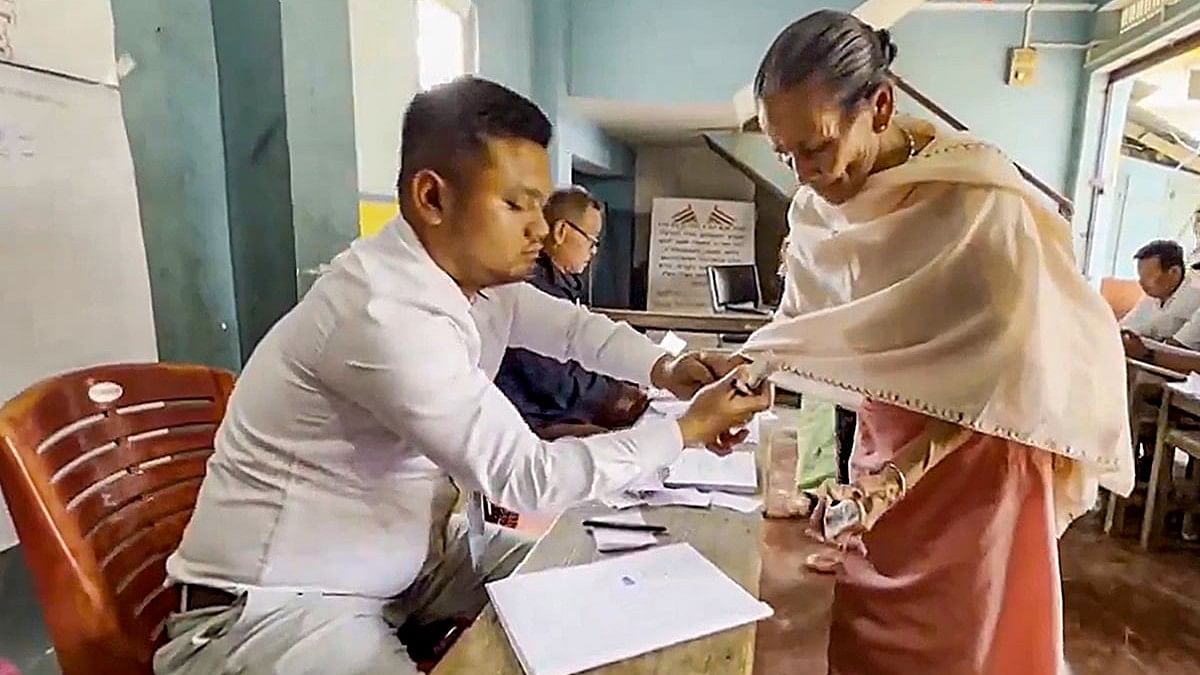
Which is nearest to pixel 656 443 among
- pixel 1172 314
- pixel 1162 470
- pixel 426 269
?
pixel 426 269

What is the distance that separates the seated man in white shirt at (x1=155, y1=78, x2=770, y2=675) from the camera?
3.14 ft

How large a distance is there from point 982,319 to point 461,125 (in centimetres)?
70

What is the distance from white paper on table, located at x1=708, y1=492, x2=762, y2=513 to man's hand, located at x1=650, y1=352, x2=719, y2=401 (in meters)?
0.22

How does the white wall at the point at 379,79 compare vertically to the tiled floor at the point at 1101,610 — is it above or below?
above

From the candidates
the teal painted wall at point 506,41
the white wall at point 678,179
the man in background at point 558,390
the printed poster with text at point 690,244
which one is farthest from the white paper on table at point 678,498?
the white wall at point 678,179

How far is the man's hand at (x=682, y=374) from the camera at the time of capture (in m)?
1.52

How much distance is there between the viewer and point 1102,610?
2.75 metres

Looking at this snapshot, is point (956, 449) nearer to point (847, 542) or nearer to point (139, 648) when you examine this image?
point (847, 542)

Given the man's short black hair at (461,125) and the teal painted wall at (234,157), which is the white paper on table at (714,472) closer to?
the man's short black hair at (461,125)

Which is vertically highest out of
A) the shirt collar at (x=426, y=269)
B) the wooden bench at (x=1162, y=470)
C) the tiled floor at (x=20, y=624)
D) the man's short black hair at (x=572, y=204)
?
the man's short black hair at (x=572, y=204)

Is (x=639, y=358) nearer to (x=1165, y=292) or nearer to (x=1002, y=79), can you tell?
(x=1165, y=292)

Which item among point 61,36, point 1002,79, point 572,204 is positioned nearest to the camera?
point 61,36

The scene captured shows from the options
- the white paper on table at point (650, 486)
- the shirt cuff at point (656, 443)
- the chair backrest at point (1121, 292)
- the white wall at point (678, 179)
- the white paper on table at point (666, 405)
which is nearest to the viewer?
the shirt cuff at point (656, 443)

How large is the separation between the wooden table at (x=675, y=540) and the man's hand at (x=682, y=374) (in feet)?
0.59
